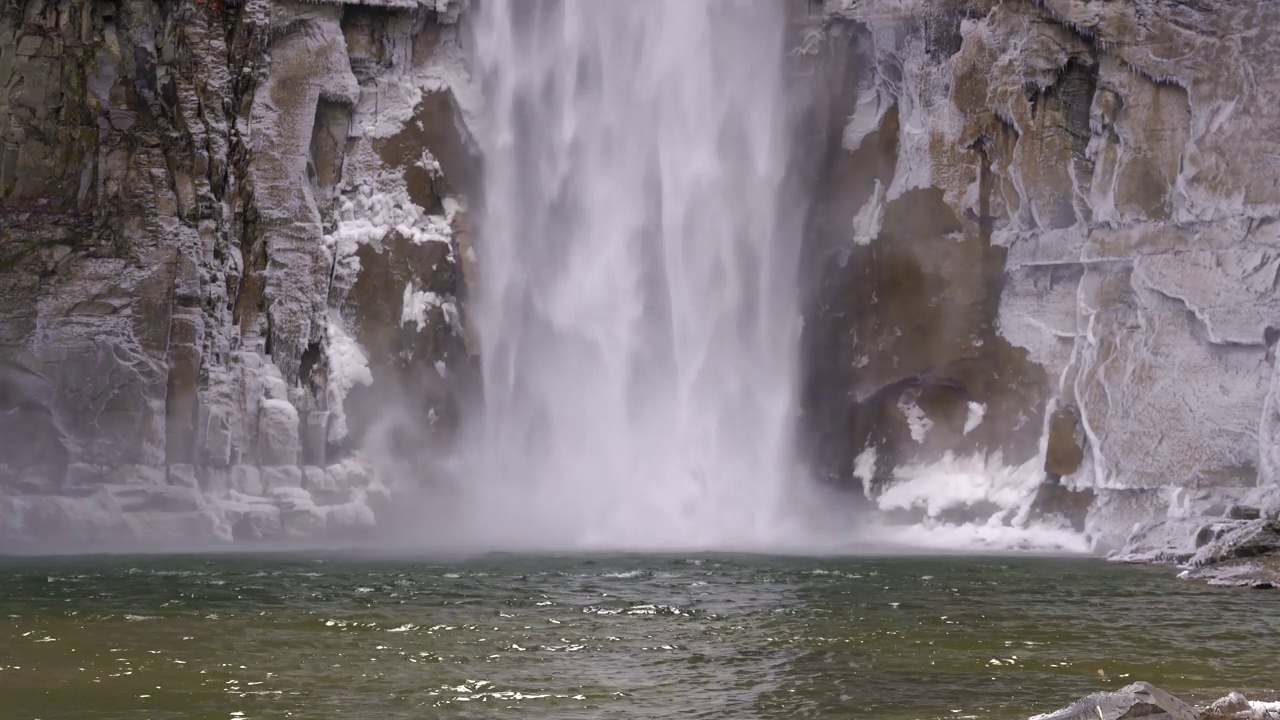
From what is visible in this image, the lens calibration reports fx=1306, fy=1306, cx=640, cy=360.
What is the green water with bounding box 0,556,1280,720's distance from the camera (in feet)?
35.3

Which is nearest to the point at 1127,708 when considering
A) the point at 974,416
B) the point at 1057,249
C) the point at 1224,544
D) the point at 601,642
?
the point at 601,642

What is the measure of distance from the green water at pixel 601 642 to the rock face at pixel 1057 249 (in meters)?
9.01

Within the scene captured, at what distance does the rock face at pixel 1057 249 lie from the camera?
29641mm

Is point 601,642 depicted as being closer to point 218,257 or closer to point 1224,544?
point 1224,544

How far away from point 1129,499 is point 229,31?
81.2 ft

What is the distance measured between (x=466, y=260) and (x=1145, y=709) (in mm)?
27295

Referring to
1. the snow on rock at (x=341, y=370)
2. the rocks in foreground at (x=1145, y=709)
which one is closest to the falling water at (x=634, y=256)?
the snow on rock at (x=341, y=370)

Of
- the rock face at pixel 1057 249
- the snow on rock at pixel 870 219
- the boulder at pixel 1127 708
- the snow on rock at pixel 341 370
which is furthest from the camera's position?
the snow on rock at pixel 870 219

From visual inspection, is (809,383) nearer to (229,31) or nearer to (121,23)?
(229,31)

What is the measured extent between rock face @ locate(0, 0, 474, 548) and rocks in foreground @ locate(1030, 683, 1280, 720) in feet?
79.7

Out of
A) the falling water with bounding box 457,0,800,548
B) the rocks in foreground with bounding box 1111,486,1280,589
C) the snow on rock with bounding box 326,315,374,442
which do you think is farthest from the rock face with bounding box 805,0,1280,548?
the snow on rock with bounding box 326,315,374,442

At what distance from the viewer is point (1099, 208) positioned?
1249 inches

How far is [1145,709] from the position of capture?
918 centimetres

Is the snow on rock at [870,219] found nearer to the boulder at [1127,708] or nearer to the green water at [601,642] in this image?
the green water at [601,642]
